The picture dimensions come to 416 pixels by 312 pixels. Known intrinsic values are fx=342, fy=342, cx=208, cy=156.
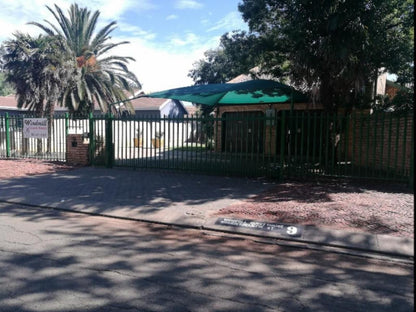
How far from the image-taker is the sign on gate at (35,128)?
1385 cm

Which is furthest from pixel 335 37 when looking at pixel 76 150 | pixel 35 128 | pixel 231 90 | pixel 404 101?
pixel 35 128

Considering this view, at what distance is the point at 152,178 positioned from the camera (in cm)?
1037

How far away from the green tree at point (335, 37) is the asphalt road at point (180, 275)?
6.08 meters

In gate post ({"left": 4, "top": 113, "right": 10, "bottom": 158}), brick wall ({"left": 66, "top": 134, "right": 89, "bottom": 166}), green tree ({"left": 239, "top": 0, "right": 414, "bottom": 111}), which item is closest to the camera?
green tree ({"left": 239, "top": 0, "right": 414, "bottom": 111})

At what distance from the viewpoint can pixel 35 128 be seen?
1404 cm

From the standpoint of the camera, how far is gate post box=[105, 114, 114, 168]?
11859 millimetres

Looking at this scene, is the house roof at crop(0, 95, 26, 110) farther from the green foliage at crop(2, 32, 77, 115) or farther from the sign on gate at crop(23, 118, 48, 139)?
the sign on gate at crop(23, 118, 48, 139)

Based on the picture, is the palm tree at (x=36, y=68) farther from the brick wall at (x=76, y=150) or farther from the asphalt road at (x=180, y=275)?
the asphalt road at (x=180, y=275)

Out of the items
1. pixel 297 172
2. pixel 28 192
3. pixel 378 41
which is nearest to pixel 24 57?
pixel 28 192

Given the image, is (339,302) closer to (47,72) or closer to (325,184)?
(325,184)

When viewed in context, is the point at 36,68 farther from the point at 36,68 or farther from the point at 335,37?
the point at 335,37

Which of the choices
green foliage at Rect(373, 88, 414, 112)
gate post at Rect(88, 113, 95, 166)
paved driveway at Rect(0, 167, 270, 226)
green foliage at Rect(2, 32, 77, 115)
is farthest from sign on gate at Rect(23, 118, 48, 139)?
A: green foliage at Rect(373, 88, 414, 112)

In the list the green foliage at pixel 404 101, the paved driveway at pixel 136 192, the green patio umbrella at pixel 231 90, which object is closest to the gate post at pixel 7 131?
the paved driveway at pixel 136 192

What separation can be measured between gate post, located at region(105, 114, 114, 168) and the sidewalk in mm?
529
